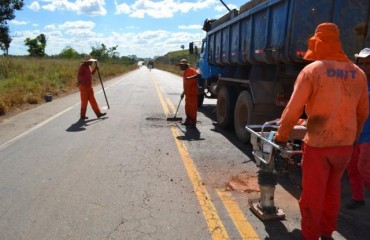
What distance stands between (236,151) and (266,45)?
2.02m

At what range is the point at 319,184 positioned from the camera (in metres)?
3.52

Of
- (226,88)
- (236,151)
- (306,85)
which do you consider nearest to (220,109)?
(226,88)

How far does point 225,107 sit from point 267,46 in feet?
8.75

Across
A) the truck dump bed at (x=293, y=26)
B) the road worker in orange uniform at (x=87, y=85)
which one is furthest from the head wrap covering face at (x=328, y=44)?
the road worker in orange uniform at (x=87, y=85)

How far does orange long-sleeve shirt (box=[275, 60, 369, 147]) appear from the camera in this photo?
11.1 feet

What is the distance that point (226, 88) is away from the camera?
973cm

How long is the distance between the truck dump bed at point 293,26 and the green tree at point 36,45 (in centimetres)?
7189

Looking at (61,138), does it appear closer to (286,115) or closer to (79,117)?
(79,117)

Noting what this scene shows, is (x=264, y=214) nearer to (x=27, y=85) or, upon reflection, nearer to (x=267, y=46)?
(x=267, y=46)

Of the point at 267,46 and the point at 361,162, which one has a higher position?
the point at 267,46

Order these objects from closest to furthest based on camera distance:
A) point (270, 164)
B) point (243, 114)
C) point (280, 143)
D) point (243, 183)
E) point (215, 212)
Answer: point (280, 143) < point (270, 164) < point (215, 212) < point (243, 183) < point (243, 114)

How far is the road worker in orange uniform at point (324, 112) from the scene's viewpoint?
3400mm

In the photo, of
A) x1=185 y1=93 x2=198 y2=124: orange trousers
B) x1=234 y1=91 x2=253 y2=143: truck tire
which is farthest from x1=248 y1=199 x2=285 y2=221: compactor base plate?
x1=185 y1=93 x2=198 y2=124: orange trousers

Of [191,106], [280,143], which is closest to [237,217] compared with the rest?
[280,143]
